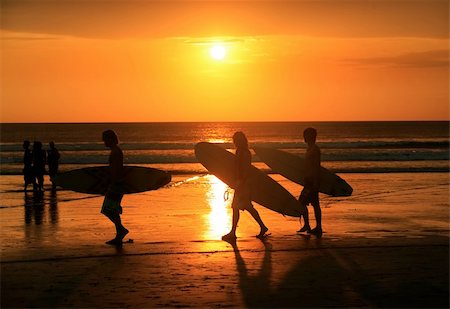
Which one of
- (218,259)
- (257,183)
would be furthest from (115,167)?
(257,183)

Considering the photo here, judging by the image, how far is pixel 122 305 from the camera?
23.1 ft

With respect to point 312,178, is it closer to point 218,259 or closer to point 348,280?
point 218,259

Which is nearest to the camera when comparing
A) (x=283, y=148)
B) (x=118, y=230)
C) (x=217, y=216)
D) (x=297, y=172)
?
(x=118, y=230)

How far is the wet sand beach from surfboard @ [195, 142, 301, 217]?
1.45ft

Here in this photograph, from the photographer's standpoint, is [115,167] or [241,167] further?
[241,167]

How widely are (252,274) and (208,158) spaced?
5.52 m

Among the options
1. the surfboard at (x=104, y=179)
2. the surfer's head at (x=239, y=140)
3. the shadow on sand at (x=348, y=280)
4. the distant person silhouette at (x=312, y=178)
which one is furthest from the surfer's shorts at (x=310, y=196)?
the surfboard at (x=104, y=179)

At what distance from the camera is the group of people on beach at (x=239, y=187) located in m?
11.2

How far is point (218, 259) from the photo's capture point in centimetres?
952

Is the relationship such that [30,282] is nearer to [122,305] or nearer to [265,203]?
[122,305]

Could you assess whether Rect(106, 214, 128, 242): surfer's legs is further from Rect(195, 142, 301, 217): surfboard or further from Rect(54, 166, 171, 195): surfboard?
Rect(195, 142, 301, 217): surfboard

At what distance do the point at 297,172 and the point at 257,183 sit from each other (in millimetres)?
1389

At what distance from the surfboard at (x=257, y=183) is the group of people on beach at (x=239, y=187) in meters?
0.48

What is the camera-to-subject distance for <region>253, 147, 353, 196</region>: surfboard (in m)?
13.8
